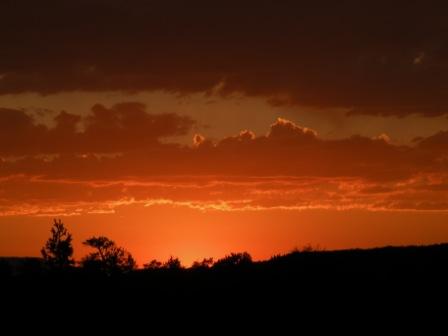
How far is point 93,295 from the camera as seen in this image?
35.1 m

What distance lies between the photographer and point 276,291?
30.0m

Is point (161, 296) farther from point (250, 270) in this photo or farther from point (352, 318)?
point (352, 318)

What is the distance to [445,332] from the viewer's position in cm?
2317

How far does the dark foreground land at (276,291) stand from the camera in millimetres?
26516

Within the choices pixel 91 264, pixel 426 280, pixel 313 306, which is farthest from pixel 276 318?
pixel 91 264

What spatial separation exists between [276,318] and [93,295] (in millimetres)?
11928

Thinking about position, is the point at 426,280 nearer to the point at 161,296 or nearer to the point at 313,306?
the point at 313,306

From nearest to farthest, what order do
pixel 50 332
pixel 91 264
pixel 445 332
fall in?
1. pixel 445 332
2. pixel 50 332
3. pixel 91 264

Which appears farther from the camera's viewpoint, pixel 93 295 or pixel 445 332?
pixel 93 295

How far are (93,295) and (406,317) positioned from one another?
54.3ft


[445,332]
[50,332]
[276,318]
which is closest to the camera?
[445,332]

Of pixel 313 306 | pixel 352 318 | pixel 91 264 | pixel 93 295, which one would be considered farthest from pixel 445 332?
pixel 91 264

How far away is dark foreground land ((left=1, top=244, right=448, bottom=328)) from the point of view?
26.5m

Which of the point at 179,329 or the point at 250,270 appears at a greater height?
the point at 250,270
